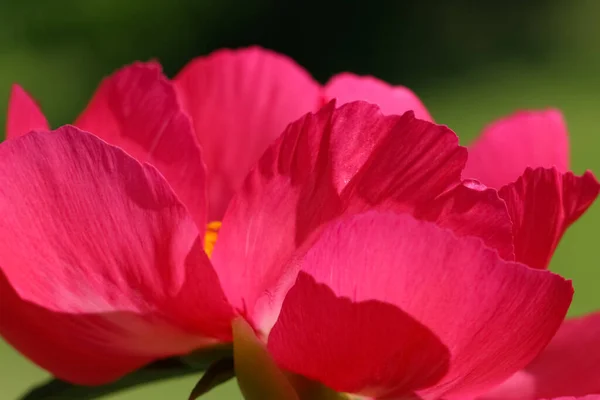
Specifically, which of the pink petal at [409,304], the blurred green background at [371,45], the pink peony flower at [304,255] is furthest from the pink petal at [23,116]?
the blurred green background at [371,45]

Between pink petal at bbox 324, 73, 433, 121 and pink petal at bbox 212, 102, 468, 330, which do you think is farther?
pink petal at bbox 324, 73, 433, 121

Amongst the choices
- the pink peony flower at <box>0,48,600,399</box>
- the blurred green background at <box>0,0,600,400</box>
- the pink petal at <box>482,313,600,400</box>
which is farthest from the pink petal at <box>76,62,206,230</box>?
the blurred green background at <box>0,0,600,400</box>

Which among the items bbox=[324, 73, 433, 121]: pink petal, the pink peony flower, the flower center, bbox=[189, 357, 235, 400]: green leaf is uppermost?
bbox=[324, 73, 433, 121]: pink petal

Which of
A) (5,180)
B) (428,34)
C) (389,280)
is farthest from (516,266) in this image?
(428,34)

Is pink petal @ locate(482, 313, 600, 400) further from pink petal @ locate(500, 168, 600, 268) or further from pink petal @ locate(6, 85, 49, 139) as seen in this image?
pink petal @ locate(6, 85, 49, 139)

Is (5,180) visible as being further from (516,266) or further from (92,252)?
(516,266)

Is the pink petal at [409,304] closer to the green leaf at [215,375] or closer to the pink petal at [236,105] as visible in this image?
the green leaf at [215,375]

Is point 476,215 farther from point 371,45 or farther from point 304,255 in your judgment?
point 371,45
